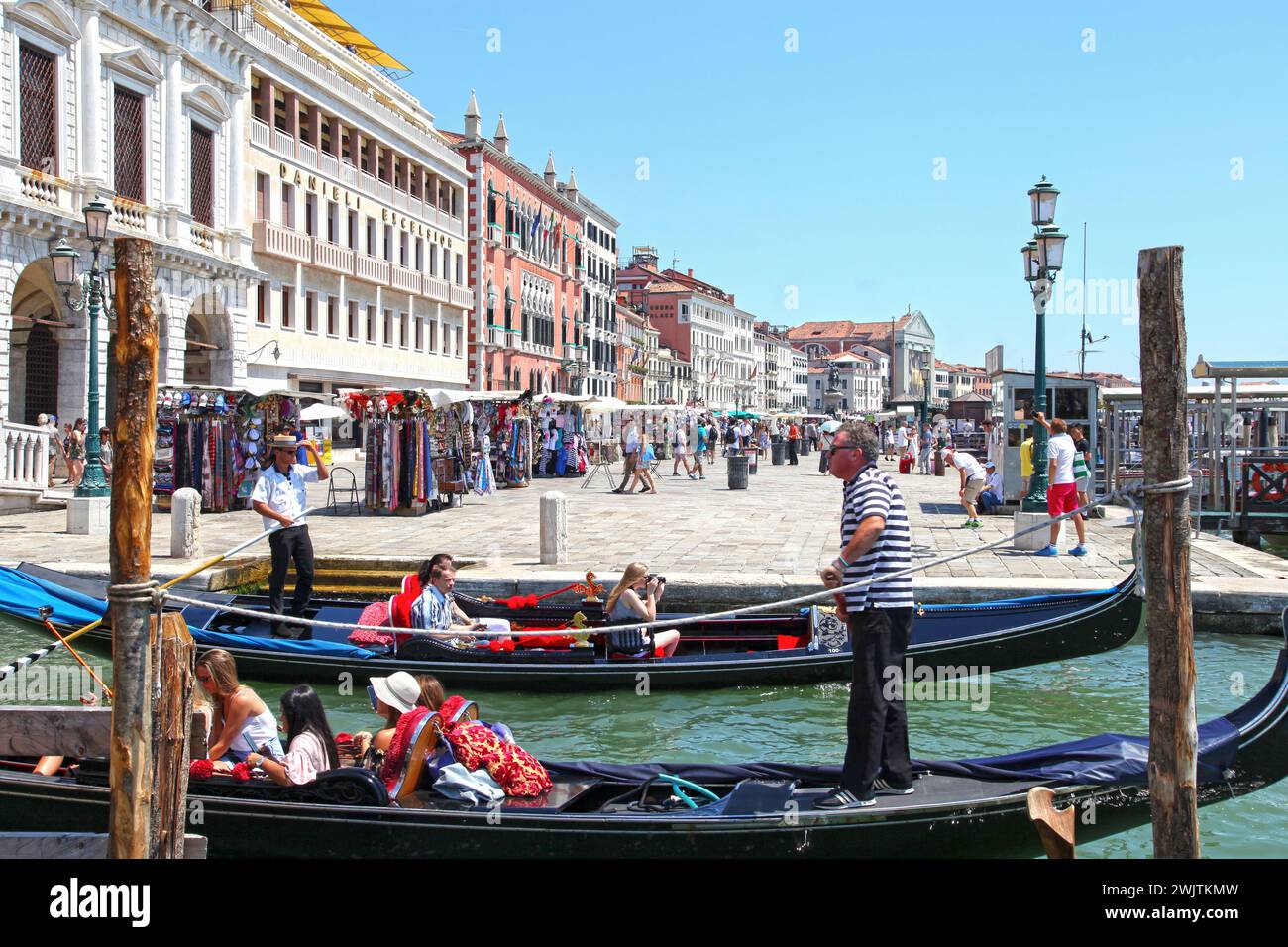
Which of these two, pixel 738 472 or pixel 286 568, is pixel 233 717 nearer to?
pixel 286 568

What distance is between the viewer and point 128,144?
922 inches

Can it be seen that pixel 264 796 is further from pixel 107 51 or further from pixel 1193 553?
pixel 107 51

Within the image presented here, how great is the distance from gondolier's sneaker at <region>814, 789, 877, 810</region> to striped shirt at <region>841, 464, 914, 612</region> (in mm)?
764

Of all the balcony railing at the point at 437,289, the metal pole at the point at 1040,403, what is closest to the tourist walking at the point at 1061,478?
the metal pole at the point at 1040,403

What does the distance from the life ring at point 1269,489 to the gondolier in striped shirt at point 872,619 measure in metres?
11.6

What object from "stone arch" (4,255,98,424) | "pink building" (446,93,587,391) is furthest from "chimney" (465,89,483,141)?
"stone arch" (4,255,98,424)

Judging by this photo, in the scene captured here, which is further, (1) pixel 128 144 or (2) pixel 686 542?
(1) pixel 128 144

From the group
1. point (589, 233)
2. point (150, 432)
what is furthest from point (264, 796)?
point (589, 233)

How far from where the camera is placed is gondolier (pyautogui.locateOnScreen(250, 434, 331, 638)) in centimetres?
902

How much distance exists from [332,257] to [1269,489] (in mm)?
24047

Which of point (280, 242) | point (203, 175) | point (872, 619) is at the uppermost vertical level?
point (203, 175)

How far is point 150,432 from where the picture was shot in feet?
14.3

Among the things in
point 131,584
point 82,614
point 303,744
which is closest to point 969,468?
point 82,614

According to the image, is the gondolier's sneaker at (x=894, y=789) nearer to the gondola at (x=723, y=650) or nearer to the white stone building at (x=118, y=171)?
the gondola at (x=723, y=650)
